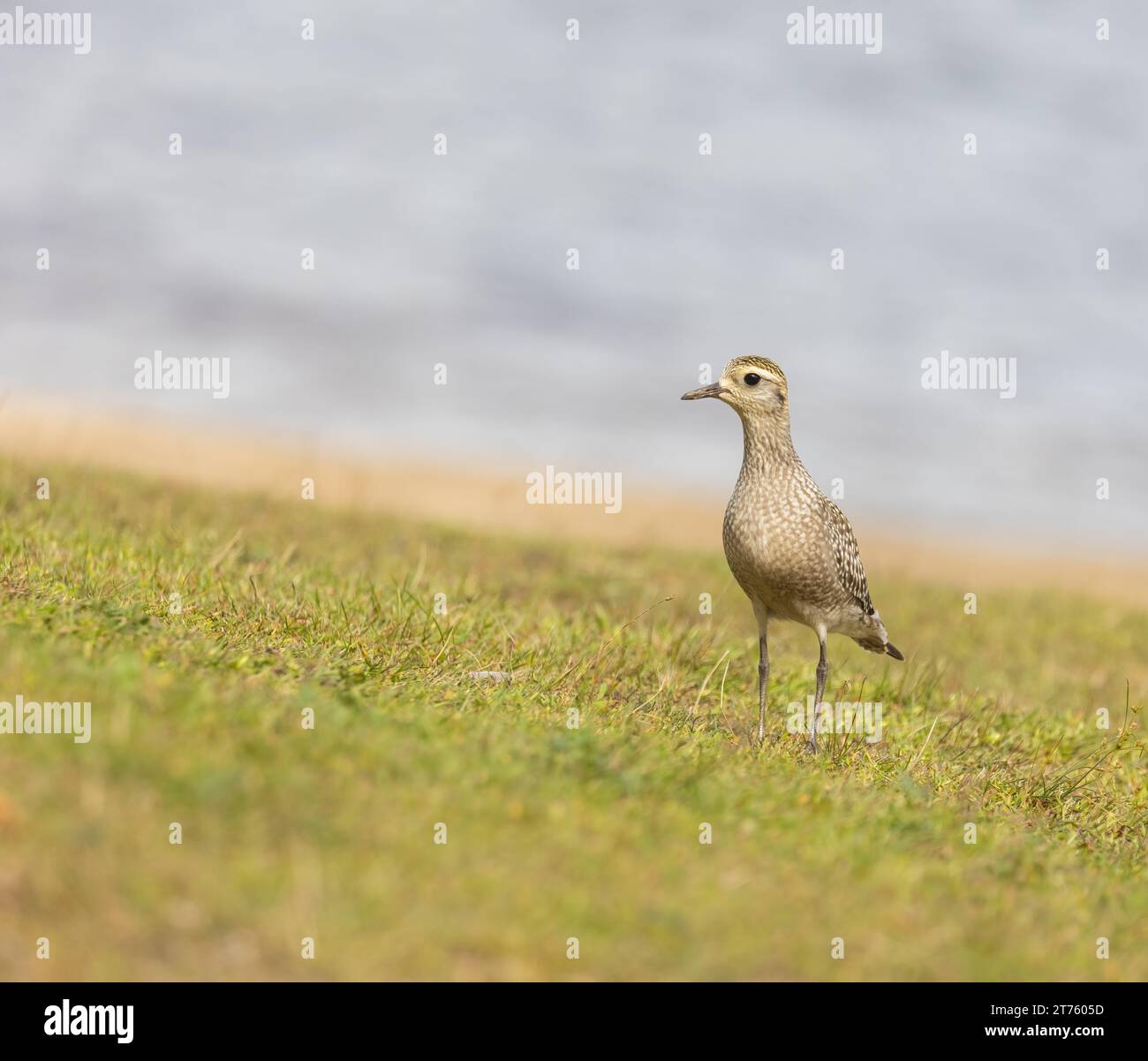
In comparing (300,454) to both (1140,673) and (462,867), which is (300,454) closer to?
(1140,673)

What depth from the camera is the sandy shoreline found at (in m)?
19.1

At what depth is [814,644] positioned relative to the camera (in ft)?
46.6

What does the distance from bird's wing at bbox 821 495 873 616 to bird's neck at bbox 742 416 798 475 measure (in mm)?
537

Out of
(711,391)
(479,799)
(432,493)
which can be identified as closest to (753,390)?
(711,391)

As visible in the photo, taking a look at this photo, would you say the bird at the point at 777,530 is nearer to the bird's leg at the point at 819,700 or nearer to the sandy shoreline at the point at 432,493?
the bird's leg at the point at 819,700

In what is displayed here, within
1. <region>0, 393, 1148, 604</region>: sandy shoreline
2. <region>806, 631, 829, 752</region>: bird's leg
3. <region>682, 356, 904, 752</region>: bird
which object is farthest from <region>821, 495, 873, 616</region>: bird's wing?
<region>0, 393, 1148, 604</region>: sandy shoreline

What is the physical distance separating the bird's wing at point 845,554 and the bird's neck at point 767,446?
0.54 meters

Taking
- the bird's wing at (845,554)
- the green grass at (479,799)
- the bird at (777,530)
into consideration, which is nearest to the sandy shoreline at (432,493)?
the green grass at (479,799)

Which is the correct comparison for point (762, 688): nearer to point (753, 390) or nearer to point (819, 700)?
point (819, 700)

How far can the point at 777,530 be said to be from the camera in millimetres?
10031

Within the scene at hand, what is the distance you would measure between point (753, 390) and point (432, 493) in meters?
15.5

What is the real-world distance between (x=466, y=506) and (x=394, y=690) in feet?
51.1

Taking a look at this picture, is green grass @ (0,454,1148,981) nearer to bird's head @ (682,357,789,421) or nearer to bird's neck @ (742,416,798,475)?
bird's neck @ (742,416,798,475)
